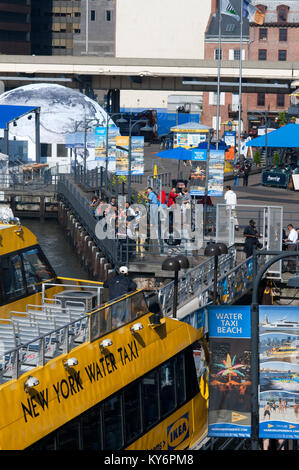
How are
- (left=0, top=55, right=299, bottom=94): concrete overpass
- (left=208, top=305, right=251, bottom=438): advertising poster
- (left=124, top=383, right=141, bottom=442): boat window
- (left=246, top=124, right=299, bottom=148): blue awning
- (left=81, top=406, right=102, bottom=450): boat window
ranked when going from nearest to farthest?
(left=81, top=406, right=102, bottom=450): boat window
(left=124, top=383, right=141, bottom=442): boat window
(left=208, top=305, right=251, bottom=438): advertising poster
(left=246, top=124, right=299, bottom=148): blue awning
(left=0, top=55, right=299, bottom=94): concrete overpass

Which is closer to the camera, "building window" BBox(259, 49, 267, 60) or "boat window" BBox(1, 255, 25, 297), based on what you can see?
"boat window" BBox(1, 255, 25, 297)

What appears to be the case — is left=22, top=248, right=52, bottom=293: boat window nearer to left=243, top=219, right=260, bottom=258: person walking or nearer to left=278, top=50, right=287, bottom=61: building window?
left=243, top=219, right=260, bottom=258: person walking

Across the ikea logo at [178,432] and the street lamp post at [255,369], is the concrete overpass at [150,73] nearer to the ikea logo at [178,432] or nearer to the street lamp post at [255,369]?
the ikea logo at [178,432]

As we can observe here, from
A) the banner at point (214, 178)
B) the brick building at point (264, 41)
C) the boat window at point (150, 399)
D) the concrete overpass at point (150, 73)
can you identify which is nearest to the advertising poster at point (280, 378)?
the boat window at point (150, 399)

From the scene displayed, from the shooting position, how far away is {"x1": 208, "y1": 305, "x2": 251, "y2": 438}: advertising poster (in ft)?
42.2

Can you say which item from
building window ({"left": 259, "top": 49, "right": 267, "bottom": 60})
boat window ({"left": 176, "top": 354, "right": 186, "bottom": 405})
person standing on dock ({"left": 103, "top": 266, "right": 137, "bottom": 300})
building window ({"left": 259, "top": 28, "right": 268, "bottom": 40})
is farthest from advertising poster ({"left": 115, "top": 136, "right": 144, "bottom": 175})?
building window ({"left": 259, "top": 28, "right": 268, "bottom": 40})

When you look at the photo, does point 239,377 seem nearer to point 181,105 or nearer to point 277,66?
point 277,66

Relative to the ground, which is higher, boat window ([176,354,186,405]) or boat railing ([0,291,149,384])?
boat railing ([0,291,149,384])

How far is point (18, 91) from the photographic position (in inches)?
2751

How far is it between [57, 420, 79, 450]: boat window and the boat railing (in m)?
0.83

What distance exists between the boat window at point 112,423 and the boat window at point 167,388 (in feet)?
5.01

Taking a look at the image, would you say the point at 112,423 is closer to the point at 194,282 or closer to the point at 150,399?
the point at 150,399

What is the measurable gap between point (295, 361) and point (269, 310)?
79cm

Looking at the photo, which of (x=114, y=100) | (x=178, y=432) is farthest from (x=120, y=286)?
(x=114, y=100)
